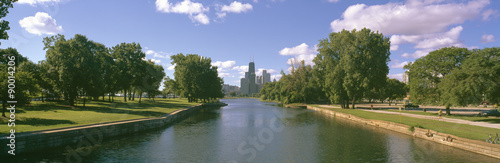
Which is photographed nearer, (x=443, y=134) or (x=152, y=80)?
(x=443, y=134)

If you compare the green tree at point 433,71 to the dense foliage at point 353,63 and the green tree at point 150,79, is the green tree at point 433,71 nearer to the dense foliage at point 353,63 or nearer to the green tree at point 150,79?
the dense foliage at point 353,63

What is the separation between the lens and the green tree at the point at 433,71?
3359cm

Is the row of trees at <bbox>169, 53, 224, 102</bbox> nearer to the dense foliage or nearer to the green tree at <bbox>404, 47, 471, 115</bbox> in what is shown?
the dense foliage

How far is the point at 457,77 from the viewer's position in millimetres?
28594

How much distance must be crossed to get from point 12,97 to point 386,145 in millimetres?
33994

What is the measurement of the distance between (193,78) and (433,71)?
66.9 meters

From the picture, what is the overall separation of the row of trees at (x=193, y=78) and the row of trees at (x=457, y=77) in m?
63.0

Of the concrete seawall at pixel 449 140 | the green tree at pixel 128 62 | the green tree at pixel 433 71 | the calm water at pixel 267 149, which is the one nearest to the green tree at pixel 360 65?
the green tree at pixel 433 71

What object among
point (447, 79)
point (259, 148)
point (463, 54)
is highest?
point (463, 54)

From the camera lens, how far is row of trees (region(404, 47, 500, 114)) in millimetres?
26734

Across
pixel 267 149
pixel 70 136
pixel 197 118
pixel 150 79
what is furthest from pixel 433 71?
pixel 150 79

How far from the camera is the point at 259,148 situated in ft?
69.3

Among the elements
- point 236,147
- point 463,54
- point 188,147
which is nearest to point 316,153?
point 236,147

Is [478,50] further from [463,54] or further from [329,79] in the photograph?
[329,79]
